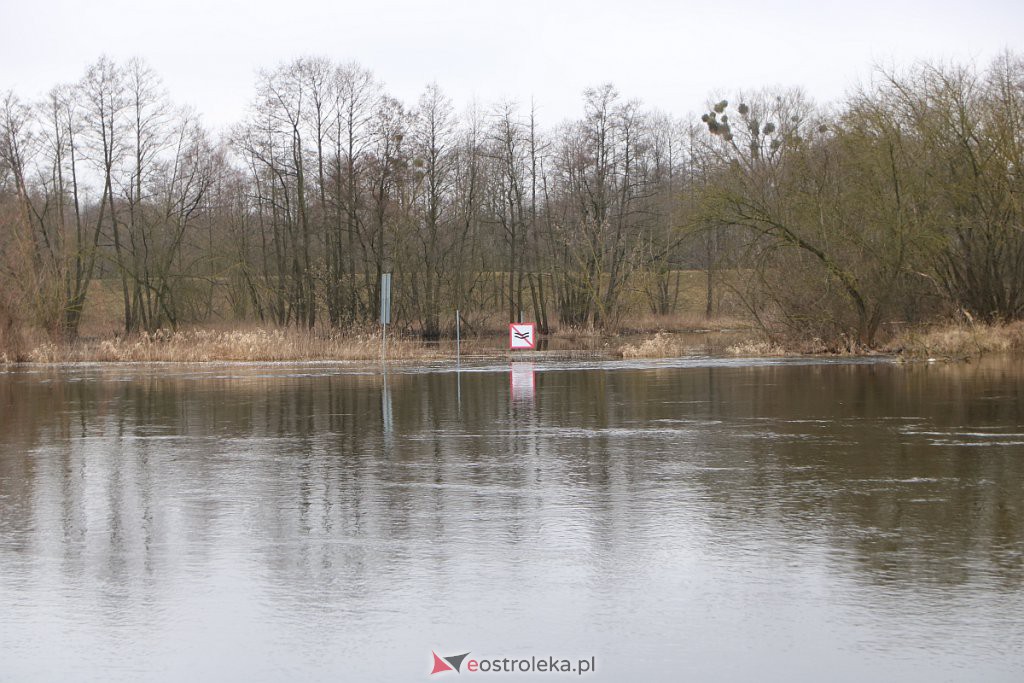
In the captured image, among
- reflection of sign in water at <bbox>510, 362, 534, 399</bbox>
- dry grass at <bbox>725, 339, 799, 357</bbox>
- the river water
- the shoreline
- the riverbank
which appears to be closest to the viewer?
the river water

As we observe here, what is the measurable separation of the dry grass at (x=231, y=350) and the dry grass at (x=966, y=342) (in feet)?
51.7

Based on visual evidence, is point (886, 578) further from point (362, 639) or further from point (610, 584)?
point (362, 639)

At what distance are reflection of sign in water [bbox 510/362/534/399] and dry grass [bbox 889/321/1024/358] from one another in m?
10.8

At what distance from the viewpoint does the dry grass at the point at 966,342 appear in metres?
30.6

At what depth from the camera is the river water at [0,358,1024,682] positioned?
5.49 metres

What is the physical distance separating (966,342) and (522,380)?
14.3m

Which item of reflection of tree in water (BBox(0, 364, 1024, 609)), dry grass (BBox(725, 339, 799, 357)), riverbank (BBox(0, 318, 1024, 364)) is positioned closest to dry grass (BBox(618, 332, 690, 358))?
riverbank (BBox(0, 318, 1024, 364))

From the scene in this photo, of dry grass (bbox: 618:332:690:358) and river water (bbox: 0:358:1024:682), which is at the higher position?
dry grass (bbox: 618:332:690:358)

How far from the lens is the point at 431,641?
18.5ft

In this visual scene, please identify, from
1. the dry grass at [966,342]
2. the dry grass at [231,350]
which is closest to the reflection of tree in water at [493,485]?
the dry grass at [966,342]

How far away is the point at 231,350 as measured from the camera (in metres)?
36.2

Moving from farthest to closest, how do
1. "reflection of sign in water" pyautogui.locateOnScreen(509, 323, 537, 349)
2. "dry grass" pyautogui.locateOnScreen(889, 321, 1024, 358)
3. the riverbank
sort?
1. "reflection of sign in water" pyautogui.locateOnScreen(509, 323, 537, 349)
2. the riverbank
3. "dry grass" pyautogui.locateOnScreen(889, 321, 1024, 358)

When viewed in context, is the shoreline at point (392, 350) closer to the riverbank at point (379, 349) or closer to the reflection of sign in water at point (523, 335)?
the riverbank at point (379, 349)

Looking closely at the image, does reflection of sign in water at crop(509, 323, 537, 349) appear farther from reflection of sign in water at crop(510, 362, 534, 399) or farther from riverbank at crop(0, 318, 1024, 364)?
reflection of sign in water at crop(510, 362, 534, 399)
